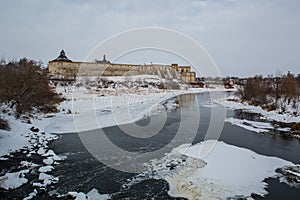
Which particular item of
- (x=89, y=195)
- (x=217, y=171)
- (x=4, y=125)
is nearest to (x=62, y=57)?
(x=4, y=125)

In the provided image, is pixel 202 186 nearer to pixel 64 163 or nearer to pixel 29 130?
pixel 64 163

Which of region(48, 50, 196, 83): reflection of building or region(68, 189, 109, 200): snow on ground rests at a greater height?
region(48, 50, 196, 83): reflection of building

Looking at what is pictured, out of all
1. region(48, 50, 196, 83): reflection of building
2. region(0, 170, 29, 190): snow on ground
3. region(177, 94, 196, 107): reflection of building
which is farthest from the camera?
region(48, 50, 196, 83): reflection of building

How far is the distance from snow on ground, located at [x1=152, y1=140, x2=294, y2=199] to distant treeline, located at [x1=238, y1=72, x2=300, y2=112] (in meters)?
11.5

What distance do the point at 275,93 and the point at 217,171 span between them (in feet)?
55.4

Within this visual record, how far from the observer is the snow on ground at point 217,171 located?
4.93 m

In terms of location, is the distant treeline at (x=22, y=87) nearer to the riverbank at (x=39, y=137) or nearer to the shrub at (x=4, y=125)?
the riverbank at (x=39, y=137)

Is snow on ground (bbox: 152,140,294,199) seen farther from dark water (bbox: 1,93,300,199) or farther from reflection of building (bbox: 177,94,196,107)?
reflection of building (bbox: 177,94,196,107)

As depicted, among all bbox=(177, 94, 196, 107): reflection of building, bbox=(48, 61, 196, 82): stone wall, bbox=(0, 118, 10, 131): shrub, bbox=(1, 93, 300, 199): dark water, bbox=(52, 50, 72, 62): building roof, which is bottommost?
bbox=(177, 94, 196, 107): reflection of building

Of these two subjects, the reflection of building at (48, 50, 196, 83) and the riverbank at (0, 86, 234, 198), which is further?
the reflection of building at (48, 50, 196, 83)

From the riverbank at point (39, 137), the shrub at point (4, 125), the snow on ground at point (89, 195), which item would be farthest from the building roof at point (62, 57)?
the snow on ground at point (89, 195)

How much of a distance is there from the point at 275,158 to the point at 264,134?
3552 millimetres

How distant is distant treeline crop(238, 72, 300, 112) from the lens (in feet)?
59.2

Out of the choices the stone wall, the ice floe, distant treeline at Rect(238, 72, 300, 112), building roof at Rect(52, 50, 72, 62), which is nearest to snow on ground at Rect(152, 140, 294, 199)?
the ice floe
